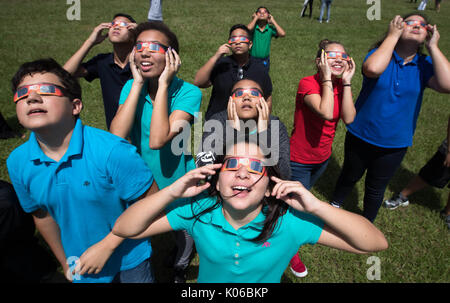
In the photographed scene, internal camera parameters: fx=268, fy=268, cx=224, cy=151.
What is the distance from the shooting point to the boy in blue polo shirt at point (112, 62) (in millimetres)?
2869

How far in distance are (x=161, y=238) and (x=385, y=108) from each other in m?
3.08

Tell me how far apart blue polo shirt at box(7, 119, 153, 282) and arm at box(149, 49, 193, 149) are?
32 centimetres

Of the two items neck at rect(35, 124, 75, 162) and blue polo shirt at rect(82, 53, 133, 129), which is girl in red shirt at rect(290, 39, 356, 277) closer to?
blue polo shirt at rect(82, 53, 133, 129)

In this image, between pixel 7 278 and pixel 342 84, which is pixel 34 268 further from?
pixel 342 84

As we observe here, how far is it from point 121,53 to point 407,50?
3.01m

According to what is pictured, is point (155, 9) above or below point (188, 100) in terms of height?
above

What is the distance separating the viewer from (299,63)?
964 cm

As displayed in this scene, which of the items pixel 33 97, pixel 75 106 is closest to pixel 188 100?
pixel 75 106

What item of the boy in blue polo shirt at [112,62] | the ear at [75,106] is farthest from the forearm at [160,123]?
the boy in blue polo shirt at [112,62]

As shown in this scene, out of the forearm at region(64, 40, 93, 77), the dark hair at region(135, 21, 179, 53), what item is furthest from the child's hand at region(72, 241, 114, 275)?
the forearm at region(64, 40, 93, 77)

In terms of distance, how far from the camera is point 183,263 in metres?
2.93

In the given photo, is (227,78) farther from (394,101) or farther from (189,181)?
(189,181)

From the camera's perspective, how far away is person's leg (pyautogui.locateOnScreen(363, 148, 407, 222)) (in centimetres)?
295
